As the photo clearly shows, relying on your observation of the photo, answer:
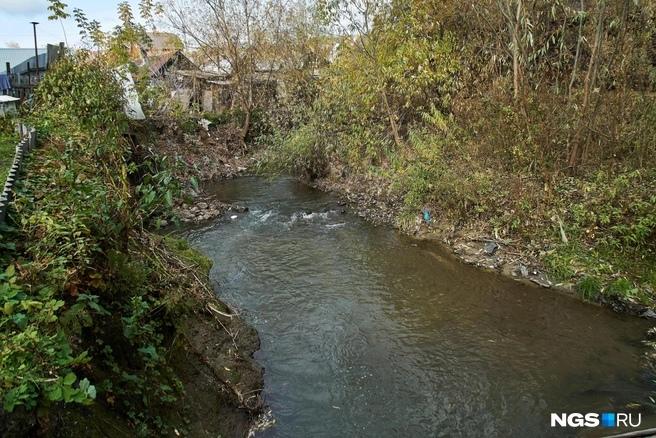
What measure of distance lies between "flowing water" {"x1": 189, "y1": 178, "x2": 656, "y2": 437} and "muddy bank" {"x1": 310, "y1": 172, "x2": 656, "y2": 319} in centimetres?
28

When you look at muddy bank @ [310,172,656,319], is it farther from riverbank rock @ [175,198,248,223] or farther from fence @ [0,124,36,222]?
fence @ [0,124,36,222]

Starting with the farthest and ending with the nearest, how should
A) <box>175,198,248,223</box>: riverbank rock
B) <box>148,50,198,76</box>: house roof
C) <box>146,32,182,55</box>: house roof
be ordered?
1. <box>148,50,198,76</box>: house roof
2. <box>146,32,182,55</box>: house roof
3. <box>175,198,248,223</box>: riverbank rock

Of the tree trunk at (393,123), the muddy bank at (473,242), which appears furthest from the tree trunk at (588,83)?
the tree trunk at (393,123)

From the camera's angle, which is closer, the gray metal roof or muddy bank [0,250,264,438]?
muddy bank [0,250,264,438]

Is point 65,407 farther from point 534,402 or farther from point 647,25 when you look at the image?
point 647,25

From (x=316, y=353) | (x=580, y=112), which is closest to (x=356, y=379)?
(x=316, y=353)

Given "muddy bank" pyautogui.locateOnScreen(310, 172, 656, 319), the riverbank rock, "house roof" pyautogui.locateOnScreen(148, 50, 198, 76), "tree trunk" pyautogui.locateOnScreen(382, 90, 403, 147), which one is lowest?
"muddy bank" pyautogui.locateOnScreen(310, 172, 656, 319)

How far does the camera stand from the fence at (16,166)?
3.67 m

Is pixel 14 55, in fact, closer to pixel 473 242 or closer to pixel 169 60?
pixel 169 60

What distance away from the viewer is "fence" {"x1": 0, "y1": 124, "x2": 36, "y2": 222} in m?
3.67

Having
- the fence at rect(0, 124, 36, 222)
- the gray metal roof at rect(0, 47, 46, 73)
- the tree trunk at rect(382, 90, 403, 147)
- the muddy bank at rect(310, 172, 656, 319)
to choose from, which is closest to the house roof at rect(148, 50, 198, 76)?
the gray metal roof at rect(0, 47, 46, 73)

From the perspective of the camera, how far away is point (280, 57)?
64.9ft

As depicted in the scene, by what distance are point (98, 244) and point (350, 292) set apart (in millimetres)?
4850

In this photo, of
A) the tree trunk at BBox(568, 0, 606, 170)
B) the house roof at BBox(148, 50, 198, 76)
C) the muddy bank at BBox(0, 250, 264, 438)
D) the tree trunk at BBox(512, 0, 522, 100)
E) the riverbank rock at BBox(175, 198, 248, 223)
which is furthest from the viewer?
the house roof at BBox(148, 50, 198, 76)
